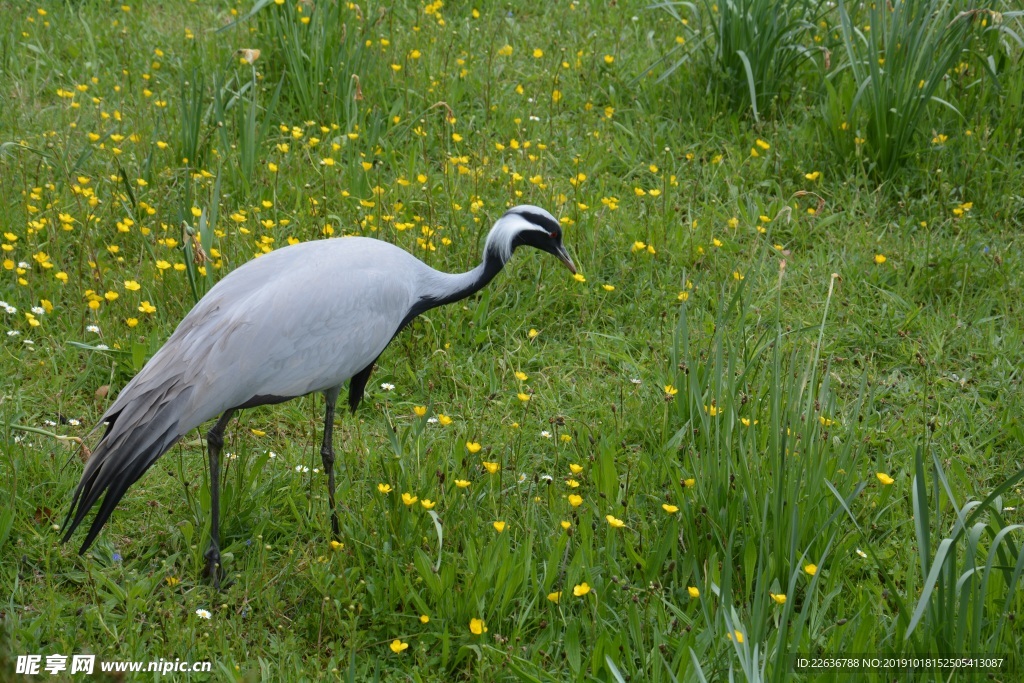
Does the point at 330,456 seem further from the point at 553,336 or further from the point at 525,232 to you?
the point at 553,336

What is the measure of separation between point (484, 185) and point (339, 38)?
4.09 feet

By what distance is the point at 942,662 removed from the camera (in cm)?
266

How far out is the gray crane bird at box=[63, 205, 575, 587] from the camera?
309 centimetres

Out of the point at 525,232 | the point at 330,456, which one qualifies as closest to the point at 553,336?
the point at 525,232

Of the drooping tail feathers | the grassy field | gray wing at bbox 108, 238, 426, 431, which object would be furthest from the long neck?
the drooping tail feathers

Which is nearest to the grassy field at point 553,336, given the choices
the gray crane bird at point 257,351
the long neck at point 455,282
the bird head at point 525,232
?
the gray crane bird at point 257,351

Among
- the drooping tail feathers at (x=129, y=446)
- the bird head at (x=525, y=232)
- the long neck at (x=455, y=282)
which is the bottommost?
the drooping tail feathers at (x=129, y=446)

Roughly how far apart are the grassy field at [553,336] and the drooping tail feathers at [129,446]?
281 mm

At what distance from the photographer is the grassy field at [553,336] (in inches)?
119

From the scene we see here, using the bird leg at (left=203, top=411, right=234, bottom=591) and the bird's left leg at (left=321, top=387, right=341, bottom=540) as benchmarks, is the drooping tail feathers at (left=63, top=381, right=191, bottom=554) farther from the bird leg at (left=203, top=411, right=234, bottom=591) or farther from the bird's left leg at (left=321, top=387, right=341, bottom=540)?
the bird's left leg at (left=321, top=387, right=341, bottom=540)

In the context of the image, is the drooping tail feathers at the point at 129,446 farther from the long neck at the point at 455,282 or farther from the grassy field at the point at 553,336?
the long neck at the point at 455,282

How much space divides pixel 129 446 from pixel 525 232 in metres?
1.60

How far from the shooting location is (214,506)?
10.7 ft

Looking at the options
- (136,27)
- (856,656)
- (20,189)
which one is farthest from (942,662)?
(136,27)
